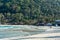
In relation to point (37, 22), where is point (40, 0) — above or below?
above

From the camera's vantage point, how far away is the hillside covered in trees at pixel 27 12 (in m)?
60.5

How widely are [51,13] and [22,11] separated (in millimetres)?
10266

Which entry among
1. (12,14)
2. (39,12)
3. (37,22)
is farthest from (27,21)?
(39,12)

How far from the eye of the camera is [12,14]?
211ft

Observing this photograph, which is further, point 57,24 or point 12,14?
point 12,14

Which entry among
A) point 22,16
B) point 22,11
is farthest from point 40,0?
point 22,16

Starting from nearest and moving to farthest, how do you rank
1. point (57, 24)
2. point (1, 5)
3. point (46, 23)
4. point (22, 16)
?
point (57, 24) < point (46, 23) < point (22, 16) < point (1, 5)

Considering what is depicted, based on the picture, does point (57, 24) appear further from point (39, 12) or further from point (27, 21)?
point (39, 12)

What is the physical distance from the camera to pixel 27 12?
68375mm

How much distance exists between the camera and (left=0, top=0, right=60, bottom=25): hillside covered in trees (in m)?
60.5

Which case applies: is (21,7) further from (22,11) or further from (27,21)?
(27,21)

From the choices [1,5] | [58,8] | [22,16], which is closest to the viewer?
[22,16]

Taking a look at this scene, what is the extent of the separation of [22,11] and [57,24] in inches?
682

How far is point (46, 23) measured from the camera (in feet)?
193
